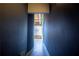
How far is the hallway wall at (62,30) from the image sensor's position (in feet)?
5.64

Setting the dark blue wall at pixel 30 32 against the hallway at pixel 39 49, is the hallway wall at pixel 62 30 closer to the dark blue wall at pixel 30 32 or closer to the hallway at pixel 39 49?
the hallway at pixel 39 49

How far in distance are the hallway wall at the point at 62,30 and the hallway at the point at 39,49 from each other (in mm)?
55

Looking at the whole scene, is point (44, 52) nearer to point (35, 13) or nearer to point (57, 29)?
point (57, 29)

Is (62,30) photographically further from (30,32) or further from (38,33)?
(30,32)

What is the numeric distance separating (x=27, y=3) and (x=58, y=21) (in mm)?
471

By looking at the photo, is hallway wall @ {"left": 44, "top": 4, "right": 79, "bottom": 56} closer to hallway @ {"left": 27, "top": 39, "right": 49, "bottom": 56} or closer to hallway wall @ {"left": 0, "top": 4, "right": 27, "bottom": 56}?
hallway @ {"left": 27, "top": 39, "right": 49, "bottom": 56}

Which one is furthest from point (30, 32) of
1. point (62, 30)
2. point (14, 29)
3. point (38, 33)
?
point (62, 30)

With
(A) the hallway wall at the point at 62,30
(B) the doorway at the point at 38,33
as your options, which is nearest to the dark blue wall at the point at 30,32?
(B) the doorway at the point at 38,33

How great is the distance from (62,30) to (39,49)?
40 centimetres

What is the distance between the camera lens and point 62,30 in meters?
1.81

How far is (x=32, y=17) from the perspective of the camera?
6.05 ft

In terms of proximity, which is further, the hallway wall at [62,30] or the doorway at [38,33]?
the doorway at [38,33]

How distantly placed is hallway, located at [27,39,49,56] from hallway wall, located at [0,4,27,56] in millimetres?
134

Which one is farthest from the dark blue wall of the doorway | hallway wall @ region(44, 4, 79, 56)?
hallway wall @ region(44, 4, 79, 56)
